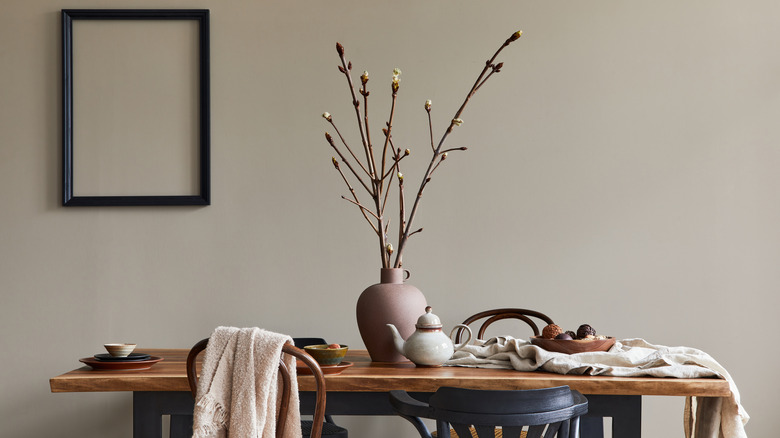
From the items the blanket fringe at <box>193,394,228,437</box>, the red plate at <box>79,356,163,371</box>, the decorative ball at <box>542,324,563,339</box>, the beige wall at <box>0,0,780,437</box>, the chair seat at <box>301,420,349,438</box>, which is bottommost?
the chair seat at <box>301,420,349,438</box>

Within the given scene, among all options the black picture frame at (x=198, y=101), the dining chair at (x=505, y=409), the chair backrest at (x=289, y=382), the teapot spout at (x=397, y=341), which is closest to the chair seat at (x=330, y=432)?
the teapot spout at (x=397, y=341)

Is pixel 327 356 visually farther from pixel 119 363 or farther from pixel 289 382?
pixel 119 363

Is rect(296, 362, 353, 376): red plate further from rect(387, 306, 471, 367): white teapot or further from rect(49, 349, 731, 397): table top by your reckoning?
rect(387, 306, 471, 367): white teapot

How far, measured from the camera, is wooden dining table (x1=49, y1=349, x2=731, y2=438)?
1756 mm

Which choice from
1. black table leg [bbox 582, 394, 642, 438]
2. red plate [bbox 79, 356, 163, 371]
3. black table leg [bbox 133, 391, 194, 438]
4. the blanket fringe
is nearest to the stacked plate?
red plate [bbox 79, 356, 163, 371]

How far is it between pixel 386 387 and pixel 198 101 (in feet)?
5.73

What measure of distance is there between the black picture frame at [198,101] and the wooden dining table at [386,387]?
3.94 ft

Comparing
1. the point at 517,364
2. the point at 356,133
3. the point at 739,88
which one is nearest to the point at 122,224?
the point at 356,133

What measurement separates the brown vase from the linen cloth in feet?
0.54

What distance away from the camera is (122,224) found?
3025 mm

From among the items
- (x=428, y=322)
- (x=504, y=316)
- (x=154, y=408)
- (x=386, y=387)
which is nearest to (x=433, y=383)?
(x=386, y=387)

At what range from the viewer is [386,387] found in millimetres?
1781

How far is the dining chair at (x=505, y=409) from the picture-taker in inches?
59.5

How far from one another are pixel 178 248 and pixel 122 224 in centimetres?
26
